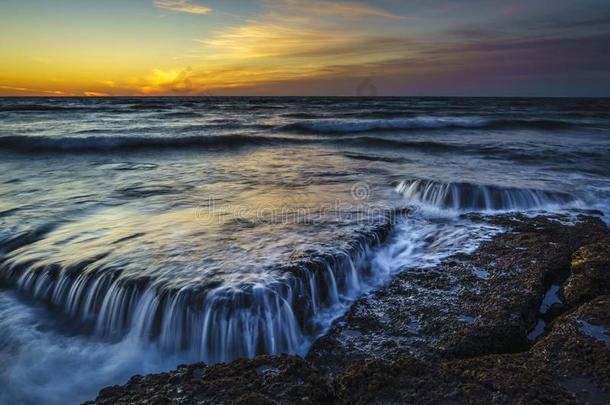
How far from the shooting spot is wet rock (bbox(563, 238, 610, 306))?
377 cm

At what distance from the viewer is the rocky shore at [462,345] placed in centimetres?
244

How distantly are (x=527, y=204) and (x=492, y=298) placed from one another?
4.78 meters

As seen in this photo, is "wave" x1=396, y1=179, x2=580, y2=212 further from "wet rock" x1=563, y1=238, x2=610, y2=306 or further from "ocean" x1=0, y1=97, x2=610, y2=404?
"wet rock" x1=563, y1=238, x2=610, y2=306

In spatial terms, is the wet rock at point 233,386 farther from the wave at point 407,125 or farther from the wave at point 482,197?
the wave at point 407,125

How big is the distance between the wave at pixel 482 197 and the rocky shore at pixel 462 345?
2.15 metres

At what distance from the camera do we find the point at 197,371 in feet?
9.18

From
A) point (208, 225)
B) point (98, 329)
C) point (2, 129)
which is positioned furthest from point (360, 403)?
point (2, 129)

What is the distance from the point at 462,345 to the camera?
335cm

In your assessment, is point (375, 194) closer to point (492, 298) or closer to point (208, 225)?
point (208, 225)

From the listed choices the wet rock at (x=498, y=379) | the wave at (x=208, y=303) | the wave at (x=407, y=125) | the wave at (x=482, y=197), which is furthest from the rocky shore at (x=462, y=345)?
the wave at (x=407, y=125)

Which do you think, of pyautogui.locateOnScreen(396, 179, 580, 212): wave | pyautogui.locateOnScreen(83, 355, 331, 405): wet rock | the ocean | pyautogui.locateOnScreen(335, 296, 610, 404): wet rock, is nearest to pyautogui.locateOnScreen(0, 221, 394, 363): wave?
the ocean

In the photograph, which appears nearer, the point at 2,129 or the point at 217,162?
the point at 217,162

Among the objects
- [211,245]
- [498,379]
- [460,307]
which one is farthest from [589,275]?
[211,245]

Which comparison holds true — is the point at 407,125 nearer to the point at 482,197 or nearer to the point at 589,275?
the point at 482,197
